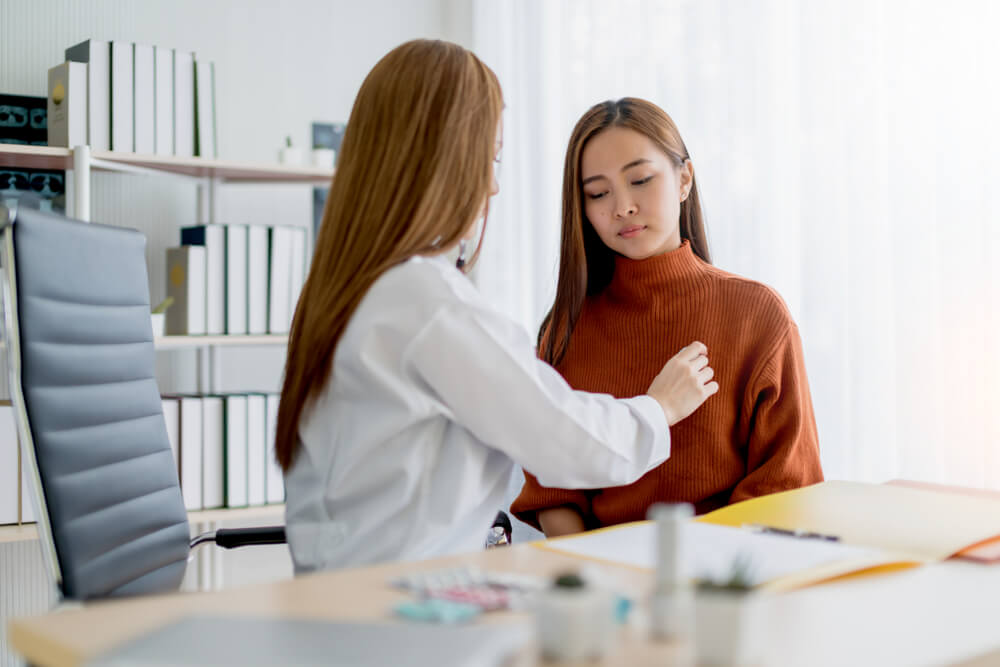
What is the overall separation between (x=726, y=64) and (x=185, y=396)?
5.58ft

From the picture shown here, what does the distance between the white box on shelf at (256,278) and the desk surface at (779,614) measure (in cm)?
184

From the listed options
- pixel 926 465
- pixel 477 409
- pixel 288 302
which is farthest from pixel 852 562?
pixel 288 302

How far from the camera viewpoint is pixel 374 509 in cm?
115

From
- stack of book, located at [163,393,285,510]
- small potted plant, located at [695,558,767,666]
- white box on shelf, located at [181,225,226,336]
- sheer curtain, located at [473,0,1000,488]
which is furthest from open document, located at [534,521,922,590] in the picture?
white box on shelf, located at [181,225,226,336]

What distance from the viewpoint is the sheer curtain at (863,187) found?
1.86 m

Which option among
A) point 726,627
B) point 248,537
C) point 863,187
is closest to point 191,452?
point 248,537

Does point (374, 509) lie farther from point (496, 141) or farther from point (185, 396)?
point (185, 396)

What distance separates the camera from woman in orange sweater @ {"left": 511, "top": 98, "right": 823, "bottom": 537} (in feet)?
4.95

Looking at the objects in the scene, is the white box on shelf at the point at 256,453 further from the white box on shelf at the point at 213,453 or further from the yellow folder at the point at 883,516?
the yellow folder at the point at 883,516

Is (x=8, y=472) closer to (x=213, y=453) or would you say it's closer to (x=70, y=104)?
(x=213, y=453)

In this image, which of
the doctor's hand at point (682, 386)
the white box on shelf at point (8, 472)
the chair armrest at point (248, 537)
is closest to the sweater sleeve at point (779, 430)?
the doctor's hand at point (682, 386)

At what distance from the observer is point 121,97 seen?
2514mm

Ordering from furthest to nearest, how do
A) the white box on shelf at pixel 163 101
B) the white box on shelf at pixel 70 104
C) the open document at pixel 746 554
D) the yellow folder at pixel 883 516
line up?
the white box on shelf at pixel 163 101
the white box on shelf at pixel 70 104
the yellow folder at pixel 883 516
the open document at pixel 746 554

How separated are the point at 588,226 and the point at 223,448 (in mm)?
1430
